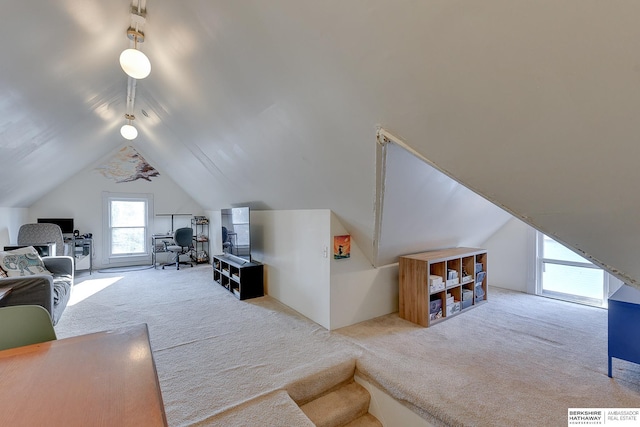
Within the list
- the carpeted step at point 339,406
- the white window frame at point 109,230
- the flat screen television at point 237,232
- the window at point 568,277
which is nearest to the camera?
the carpeted step at point 339,406

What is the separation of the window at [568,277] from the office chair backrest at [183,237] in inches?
267

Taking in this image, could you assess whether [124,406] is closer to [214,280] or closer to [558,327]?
[558,327]

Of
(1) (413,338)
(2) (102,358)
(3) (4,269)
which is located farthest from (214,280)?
(2) (102,358)

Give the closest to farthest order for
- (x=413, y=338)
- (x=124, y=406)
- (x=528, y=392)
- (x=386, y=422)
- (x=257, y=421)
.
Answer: (x=124, y=406) → (x=257, y=421) → (x=528, y=392) → (x=386, y=422) → (x=413, y=338)

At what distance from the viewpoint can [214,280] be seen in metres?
5.15

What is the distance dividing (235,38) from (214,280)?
172 inches

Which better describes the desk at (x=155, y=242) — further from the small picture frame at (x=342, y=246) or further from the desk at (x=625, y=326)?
the desk at (x=625, y=326)

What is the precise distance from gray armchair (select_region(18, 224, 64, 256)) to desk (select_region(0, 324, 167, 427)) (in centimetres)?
500

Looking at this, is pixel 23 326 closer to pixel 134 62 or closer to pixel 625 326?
pixel 134 62

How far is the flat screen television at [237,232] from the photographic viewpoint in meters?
4.20

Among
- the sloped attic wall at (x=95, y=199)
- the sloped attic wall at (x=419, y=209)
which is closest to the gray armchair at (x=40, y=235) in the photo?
the sloped attic wall at (x=95, y=199)

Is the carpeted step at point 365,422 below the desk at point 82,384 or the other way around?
below

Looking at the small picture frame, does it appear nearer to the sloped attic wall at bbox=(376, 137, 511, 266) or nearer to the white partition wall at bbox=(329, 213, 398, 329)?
the white partition wall at bbox=(329, 213, 398, 329)

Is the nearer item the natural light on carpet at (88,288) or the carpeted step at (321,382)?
the carpeted step at (321,382)
